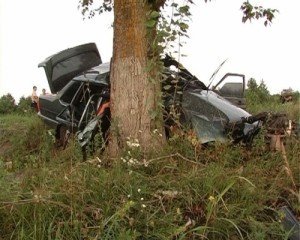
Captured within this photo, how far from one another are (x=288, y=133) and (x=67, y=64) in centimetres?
456

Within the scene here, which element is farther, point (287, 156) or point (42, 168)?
point (287, 156)

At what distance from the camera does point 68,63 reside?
28.7 ft

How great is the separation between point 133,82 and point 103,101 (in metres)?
1.19

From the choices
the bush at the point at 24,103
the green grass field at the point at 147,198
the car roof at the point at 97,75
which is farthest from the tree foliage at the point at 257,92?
the green grass field at the point at 147,198

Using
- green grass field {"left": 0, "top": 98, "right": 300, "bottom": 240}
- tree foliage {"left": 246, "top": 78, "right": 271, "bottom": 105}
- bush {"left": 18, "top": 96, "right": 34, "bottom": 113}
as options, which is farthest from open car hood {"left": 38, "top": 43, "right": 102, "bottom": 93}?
bush {"left": 18, "top": 96, "right": 34, "bottom": 113}

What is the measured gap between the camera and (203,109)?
6738 mm

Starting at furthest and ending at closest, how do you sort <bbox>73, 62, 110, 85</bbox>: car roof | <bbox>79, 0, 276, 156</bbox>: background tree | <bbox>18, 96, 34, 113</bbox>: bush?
1. <bbox>18, 96, 34, 113</bbox>: bush
2. <bbox>73, 62, 110, 85</bbox>: car roof
3. <bbox>79, 0, 276, 156</bbox>: background tree

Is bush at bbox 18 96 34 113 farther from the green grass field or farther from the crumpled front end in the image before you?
the green grass field

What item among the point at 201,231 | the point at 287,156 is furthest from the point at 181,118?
the point at 201,231

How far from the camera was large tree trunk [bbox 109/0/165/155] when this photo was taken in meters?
5.60

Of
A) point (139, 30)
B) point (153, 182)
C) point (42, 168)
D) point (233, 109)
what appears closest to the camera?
point (153, 182)

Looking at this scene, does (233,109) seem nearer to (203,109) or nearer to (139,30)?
(203,109)

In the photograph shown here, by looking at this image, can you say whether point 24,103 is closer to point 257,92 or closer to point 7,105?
point 7,105

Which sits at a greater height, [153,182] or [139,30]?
[139,30]
